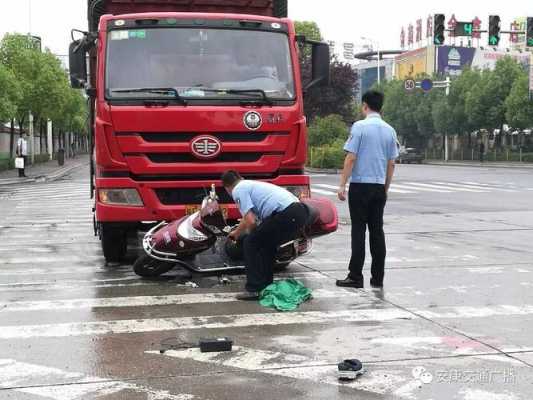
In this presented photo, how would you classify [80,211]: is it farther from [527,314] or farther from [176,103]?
[527,314]

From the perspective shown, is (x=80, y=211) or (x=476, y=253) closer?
(x=476, y=253)

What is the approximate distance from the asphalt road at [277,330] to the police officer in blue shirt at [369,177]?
379 millimetres

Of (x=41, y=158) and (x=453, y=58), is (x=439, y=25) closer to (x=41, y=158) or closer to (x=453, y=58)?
(x=41, y=158)

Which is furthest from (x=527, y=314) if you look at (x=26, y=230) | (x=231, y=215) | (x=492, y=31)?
(x=492, y=31)

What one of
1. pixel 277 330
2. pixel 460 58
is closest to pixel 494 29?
pixel 277 330

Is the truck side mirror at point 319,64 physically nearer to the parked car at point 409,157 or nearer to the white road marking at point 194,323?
the white road marking at point 194,323

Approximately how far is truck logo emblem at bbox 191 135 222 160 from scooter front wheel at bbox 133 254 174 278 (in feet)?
4.33

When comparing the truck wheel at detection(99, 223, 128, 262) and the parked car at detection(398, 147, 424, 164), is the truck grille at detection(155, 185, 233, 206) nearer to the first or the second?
the truck wheel at detection(99, 223, 128, 262)

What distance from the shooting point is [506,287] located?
7684 millimetres

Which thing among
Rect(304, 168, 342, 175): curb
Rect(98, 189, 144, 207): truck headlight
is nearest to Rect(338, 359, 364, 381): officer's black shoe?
Rect(98, 189, 144, 207): truck headlight

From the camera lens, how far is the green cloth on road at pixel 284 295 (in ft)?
22.1

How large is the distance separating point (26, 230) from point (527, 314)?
983cm

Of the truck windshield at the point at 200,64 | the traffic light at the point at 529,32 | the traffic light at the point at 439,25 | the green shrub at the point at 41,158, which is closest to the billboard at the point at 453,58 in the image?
the green shrub at the point at 41,158

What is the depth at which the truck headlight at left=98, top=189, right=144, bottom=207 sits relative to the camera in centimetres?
807
